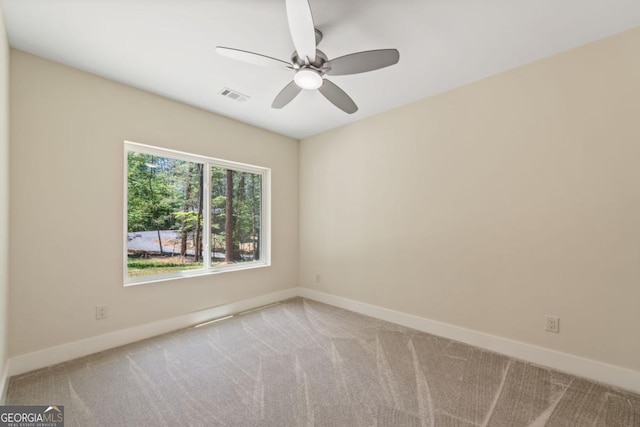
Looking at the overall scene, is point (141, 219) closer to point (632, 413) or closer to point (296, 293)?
point (296, 293)

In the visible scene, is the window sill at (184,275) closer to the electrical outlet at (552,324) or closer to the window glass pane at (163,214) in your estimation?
the window glass pane at (163,214)

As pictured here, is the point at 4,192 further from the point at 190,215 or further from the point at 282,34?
the point at 282,34

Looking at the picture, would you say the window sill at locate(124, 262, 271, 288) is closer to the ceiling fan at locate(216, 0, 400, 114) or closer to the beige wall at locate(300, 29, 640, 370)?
the beige wall at locate(300, 29, 640, 370)

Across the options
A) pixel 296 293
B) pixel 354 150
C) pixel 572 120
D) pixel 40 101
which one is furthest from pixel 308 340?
pixel 40 101

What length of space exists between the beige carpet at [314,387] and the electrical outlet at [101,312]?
320 millimetres

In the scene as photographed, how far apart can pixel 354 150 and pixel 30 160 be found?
320 centimetres

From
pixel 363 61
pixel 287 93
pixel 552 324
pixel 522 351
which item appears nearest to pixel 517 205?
pixel 552 324

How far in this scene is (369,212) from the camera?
3.44m

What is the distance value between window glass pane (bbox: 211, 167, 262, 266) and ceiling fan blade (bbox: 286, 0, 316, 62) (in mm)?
2189

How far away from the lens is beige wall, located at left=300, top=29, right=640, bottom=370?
195 centimetres

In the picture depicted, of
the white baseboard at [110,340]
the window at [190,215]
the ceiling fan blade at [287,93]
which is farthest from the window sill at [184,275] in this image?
the ceiling fan blade at [287,93]

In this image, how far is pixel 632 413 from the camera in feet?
5.49

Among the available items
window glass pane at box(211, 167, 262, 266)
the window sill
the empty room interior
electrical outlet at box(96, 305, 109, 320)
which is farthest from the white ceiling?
electrical outlet at box(96, 305, 109, 320)

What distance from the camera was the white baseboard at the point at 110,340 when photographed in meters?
2.10
